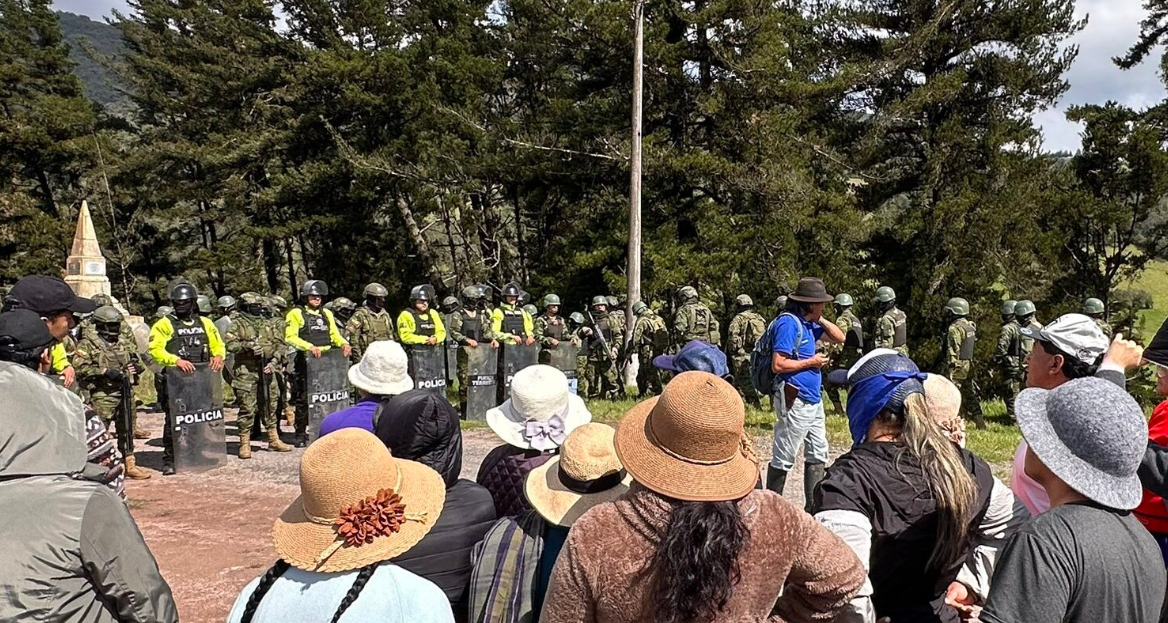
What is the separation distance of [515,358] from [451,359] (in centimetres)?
237

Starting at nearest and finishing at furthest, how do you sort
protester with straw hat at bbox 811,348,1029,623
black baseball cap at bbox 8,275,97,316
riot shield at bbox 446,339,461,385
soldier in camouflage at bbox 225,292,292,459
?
protester with straw hat at bbox 811,348,1029,623 < black baseball cap at bbox 8,275,97,316 < soldier in camouflage at bbox 225,292,292,459 < riot shield at bbox 446,339,461,385

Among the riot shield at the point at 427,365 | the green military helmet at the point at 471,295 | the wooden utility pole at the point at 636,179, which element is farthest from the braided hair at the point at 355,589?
the wooden utility pole at the point at 636,179

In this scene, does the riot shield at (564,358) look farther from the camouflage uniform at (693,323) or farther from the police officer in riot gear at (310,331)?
the police officer in riot gear at (310,331)

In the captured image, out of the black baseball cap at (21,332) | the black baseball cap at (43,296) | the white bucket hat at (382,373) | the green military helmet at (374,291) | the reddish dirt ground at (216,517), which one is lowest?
the reddish dirt ground at (216,517)

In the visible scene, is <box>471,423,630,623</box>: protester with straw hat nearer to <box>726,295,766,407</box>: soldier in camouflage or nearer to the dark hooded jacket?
the dark hooded jacket

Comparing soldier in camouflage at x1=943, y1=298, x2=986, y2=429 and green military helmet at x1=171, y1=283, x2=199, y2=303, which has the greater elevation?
green military helmet at x1=171, y1=283, x2=199, y2=303

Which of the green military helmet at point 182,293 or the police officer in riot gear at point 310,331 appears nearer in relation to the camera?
the green military helmet at point 182,293

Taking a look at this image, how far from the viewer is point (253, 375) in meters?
9.67

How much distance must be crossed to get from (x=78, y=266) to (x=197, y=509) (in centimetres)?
1467

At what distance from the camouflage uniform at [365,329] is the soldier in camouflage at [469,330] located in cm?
126

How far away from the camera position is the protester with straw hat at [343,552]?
6.65 ft

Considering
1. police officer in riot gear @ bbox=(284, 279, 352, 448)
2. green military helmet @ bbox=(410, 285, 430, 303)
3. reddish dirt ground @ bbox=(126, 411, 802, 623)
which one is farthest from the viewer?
green military helmet @ bbox=(410, 285, 430, 303)

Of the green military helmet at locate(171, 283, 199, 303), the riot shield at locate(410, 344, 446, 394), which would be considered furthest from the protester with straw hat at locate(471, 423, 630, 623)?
the riot shield at locate(410, 344, 446, 394)

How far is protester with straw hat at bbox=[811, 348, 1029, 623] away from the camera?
96.6 inches
